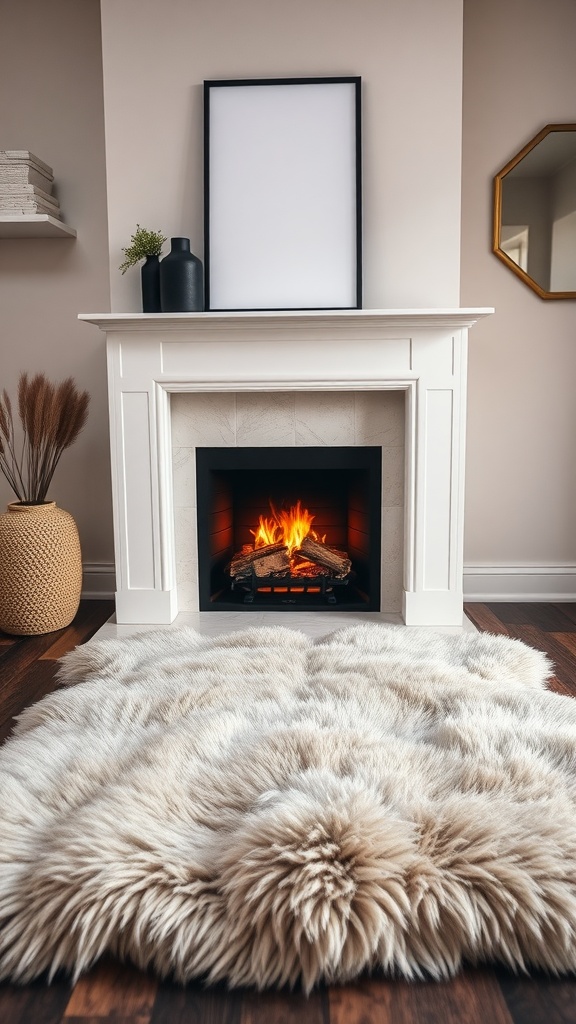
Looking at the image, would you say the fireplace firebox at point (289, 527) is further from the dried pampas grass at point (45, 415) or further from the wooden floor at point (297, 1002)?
the wooden floor at point (297, 1002)

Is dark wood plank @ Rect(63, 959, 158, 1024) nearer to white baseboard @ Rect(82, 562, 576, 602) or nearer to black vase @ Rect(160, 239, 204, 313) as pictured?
black vase @ Rect(160, 239, 204, 313)

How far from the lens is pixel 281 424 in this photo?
3061 mm

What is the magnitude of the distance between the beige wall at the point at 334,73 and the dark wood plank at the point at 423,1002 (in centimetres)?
232

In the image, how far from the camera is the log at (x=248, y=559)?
3.21 metres

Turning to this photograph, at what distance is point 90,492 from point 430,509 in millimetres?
1541

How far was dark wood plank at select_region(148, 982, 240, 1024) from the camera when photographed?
1.06 meters

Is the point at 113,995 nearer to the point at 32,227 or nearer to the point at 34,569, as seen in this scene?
the point at 34,569

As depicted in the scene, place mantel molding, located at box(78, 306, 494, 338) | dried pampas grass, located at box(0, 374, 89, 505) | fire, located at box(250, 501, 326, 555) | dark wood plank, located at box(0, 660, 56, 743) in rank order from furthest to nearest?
fire, located at box(250, 501, 326, 555), dried pampas grass, located at box(0, 374, 89, 505), mantel molding, located at box(78, 306, 494, 338), dark wood plank, located at box(0, 660, 56, 743)

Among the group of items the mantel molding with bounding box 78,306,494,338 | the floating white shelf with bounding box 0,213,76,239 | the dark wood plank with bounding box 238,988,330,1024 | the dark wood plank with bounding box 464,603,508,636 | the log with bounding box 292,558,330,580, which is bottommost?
the dark wood plank with bounding box 464,603,508,636

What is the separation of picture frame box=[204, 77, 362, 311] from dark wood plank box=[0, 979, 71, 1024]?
2298mm

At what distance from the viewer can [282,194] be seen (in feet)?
9.46

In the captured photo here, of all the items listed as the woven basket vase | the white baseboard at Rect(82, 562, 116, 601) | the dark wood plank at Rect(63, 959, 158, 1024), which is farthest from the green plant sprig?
the dark wood plank at Rect(63, 959, 158, 1024)

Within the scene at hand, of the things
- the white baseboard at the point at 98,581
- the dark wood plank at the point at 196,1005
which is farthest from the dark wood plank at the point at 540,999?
the white baseboard at the point at 98,581

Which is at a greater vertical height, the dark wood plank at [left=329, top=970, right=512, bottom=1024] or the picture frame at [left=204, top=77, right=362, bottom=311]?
the picture frame at [left=204, top=77, right=362, bottom=311]
